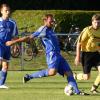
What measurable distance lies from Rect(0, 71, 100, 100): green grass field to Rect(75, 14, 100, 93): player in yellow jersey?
587mm

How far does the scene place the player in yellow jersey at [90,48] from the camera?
1392cm

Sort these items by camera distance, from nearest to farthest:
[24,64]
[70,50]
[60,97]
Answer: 1. [60,97]
2. [24,64]
3. [70,50]

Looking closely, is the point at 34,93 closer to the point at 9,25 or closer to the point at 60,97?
the point at 60,97

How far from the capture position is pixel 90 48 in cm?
1425

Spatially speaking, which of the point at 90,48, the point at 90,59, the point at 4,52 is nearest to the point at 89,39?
the point at 90,48

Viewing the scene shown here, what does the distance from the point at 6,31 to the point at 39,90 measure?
1595mm

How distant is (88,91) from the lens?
14258 mm

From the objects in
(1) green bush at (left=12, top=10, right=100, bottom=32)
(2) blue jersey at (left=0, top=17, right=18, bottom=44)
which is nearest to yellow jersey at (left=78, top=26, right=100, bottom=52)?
(2) blue jersey at (left=0, top=17, right=18, bottom=44)

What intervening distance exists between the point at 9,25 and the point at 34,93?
2037mm

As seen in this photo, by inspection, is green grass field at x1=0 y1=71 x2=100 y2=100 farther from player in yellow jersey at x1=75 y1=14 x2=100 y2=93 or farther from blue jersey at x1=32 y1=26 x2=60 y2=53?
blue jersey at x1=32 y1=26 x2=60 y2=53

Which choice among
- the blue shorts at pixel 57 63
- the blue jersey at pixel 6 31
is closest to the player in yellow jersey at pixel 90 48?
the blue shorts at pixel 57 63

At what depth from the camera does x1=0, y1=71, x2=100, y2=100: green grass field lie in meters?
12.9

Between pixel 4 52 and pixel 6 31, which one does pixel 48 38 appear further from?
pixel 4 52
